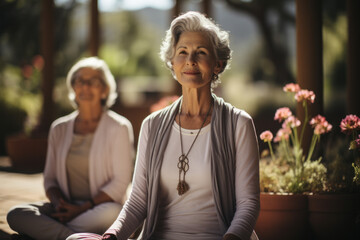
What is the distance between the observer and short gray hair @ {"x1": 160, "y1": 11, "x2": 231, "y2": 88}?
2639mm

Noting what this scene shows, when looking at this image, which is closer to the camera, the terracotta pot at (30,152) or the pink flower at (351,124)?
the pink flower at (351,124)

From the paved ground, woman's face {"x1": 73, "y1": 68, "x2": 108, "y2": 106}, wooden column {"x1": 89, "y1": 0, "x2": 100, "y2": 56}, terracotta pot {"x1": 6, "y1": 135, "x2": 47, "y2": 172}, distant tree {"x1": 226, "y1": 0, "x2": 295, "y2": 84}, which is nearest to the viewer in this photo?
woman's face {"x1": 73, "y1": 68, "x2": 108, "y2": 106}

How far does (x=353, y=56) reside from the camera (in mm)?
5574

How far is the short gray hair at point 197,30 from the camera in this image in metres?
2.64

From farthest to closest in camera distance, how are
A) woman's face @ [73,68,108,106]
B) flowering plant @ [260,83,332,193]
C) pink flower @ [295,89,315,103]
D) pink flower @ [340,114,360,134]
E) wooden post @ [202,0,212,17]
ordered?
wooden post @ [202,0,212,17], woman's face @ [73,68,108,106], pink flower @ [295,89,315,103], flowering plant @ [260,83,332,193], pink flower @ [340,114,360,134]

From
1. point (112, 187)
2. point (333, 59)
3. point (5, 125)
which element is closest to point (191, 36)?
point (112, 187)

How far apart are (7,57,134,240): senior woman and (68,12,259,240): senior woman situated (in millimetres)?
1100

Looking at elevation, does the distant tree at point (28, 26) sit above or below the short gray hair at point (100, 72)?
above

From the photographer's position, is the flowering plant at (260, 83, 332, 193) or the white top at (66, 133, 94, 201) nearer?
the flowering plant at (260, 83, 332, 193)

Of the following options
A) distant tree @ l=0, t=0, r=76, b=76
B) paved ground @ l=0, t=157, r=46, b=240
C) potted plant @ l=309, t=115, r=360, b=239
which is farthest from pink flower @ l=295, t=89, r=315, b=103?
distant tree @ l=0, t=0, r=76, b=76

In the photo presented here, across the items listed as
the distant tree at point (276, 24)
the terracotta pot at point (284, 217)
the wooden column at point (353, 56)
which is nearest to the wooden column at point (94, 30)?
the wooden column at point (353, 56)

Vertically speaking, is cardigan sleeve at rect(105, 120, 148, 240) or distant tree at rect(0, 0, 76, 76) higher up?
distant tree at rect(0, 0, 76, 76)

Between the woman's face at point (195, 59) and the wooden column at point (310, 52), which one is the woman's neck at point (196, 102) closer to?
the woman's face at point (195, 59)

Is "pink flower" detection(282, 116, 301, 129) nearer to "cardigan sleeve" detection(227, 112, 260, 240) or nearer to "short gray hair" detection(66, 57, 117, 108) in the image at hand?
"cardigan sleeve" detection(227, 112, 260, 240)
